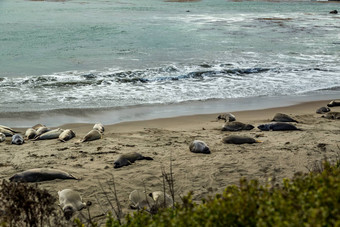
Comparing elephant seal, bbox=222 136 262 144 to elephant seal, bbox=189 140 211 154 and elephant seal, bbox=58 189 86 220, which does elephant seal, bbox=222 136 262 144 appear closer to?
elephant seal, bbox=189 140 211 154

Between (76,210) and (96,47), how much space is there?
15.9 metres

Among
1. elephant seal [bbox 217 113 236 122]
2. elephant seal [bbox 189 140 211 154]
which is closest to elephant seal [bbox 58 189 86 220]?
elephant seal [bbox 189 140 211 154]

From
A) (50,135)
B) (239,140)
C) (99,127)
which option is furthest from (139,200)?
(99,127)

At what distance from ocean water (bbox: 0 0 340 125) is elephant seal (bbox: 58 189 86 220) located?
5.57m

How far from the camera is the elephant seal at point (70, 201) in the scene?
5.35 m

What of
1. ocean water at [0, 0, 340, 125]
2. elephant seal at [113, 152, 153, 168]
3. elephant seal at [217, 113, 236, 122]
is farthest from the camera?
ocean water at [0, 0, 340, 125]

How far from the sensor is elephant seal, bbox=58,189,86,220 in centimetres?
535

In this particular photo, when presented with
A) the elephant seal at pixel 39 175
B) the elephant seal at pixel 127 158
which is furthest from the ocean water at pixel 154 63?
the elephant seal at pixel 39 175

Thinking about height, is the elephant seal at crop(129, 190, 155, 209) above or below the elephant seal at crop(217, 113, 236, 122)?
above

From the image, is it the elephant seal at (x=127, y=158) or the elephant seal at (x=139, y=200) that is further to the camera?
the elephant seal at (x=127, y=158)

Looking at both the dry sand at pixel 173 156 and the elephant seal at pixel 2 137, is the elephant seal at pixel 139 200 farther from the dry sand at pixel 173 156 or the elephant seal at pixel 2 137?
the elephant seal at pixel 2 137

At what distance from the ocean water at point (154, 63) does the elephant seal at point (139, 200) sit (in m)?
5.76

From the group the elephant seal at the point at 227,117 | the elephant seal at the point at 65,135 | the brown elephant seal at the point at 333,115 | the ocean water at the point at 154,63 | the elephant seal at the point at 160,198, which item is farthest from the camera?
the ocean water at the point at 154,63

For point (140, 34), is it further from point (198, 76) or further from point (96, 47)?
point (198, 76)
